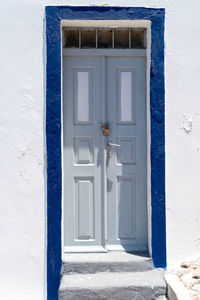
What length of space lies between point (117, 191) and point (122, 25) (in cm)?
176

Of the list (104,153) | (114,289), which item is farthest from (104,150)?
(114,289)

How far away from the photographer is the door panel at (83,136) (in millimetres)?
4535

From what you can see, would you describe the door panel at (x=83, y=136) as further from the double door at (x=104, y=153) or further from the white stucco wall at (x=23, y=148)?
Answer: the white stucco wall at (x=23, y=148)

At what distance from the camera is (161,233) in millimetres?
4324

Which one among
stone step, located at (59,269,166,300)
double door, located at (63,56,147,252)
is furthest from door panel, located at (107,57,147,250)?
stone step, located at (59,269,166,300)

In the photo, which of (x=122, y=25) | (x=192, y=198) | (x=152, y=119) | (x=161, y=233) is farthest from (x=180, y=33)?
(x=161, y=233)

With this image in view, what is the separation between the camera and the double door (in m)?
4.53

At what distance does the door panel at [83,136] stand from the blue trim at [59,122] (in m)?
0.27

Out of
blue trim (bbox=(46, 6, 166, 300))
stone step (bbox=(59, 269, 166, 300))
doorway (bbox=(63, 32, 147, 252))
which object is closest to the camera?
stone step (bbox=(59, 269, 166, 300))

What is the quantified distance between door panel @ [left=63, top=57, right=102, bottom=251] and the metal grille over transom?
0.17 metres

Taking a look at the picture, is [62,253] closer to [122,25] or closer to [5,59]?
[5,59]

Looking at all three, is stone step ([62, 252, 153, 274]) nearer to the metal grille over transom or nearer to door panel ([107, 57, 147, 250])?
door panel ([107, 57, 147, 250])

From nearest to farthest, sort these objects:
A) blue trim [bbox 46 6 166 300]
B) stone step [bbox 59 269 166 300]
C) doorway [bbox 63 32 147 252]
Result: stone step [bbox 59 269 166 300], blue trim [bbox 46 6 166 300], doorway [bbox 63 32 147 252]

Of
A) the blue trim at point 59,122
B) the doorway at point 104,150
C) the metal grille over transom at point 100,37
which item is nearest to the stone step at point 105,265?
the blue trim at point 59,122
